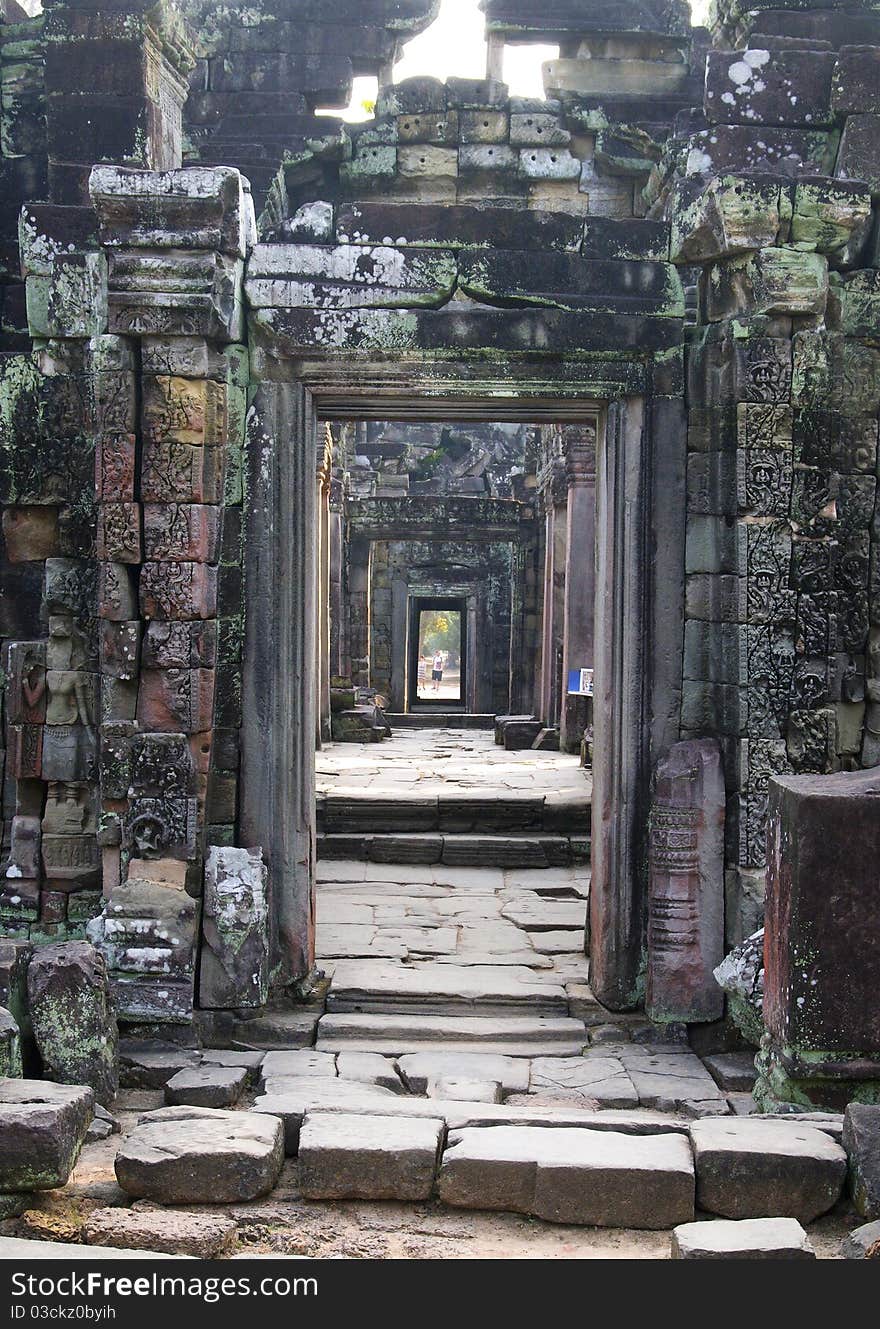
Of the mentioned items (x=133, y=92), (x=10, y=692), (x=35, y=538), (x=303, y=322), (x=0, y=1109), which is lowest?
(x=0, y=1109)

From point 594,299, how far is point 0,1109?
161 inches

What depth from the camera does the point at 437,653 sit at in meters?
44.1

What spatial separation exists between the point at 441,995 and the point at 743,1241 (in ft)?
10.3

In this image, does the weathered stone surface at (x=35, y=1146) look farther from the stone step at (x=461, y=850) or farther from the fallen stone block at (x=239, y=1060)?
the stone step at (x=461, y=850)

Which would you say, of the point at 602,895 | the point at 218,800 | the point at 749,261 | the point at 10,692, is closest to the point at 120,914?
the point at 218,800

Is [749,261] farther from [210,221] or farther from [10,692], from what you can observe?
[10,692]

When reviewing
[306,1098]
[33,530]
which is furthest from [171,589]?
[306,1098]

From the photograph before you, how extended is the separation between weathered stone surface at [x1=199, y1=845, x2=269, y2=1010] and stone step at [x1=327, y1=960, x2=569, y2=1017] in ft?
1.76

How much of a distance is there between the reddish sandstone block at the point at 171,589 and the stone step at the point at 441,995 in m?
1.96

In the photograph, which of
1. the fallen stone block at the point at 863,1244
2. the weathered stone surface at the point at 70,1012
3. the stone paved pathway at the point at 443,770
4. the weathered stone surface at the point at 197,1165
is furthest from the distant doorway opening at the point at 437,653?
the fallen stone block at the point at 863,1244

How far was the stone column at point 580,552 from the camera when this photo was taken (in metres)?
12.8

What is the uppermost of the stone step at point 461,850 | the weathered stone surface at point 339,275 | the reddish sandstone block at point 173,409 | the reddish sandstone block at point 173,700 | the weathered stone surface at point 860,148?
the weathered stone surface at point 860,148

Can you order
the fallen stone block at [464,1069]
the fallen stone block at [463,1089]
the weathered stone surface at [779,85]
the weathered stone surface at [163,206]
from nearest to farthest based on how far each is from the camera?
the fallen stone block at [463,1089] → the fallen stone block at [464,1069] → the weathered stone surface at [163,206] → the weathered stone surface at [779,85]

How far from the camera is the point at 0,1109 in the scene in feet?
11.9
